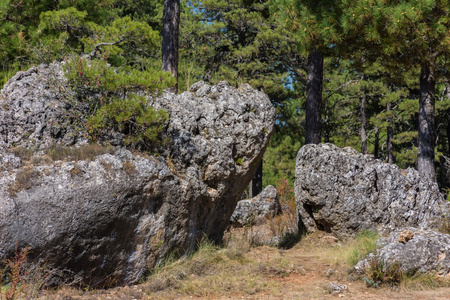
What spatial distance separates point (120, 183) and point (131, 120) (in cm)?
127

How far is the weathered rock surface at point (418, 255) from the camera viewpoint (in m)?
5.51

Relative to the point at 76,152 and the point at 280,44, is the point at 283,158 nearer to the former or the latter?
the point at 280,44

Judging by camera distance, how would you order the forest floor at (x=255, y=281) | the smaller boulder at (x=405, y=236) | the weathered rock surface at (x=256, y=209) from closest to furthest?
the forest floor at (x=255, y=281) < the smaller boulder at (x=405, y=236) < the weathered rock surface at (x=256, y=209)

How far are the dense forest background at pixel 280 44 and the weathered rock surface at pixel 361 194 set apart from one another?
1.68 metres

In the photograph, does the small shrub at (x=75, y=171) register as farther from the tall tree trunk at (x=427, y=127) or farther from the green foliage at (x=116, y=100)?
the tall tree trunk at (x=427, y=127)

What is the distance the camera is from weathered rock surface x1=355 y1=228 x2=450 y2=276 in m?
5.51

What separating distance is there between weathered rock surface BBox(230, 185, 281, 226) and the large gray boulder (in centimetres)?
316

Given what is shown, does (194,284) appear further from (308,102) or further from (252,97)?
(308,102)

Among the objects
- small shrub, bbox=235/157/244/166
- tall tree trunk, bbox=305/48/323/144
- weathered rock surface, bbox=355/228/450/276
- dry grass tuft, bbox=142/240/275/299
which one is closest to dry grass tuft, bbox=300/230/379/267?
weathered rock surface, bbox=355/228/450/276

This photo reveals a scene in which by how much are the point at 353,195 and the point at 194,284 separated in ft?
14.4

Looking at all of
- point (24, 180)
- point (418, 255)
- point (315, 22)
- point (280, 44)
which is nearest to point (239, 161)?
point (418, 255)

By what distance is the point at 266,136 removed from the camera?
24.1ft

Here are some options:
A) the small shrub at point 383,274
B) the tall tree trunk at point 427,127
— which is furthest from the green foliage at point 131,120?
the tall tree trunk at point 427,127

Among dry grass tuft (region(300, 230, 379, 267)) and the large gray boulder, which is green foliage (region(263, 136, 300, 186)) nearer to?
dry grass tuft (region(300, 230, 379, 267))
